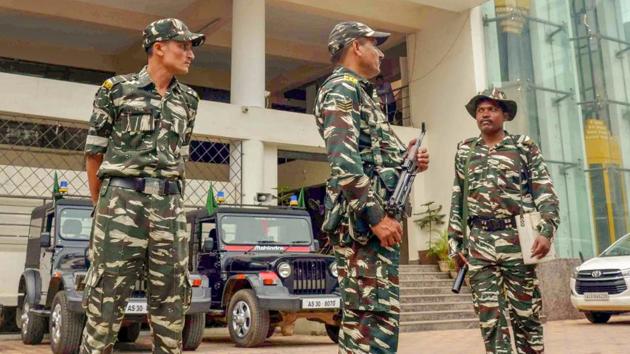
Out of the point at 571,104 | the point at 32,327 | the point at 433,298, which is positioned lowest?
the point at 32,327

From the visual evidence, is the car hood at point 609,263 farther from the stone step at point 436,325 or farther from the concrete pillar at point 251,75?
the concrete pillar at point 251,75

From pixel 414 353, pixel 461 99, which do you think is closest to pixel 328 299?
pixel 414 353

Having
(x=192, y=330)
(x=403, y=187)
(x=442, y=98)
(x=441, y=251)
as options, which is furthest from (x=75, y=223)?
(x=442, y=98)

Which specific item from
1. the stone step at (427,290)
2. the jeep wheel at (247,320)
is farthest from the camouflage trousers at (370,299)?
the stone step at (427,290)

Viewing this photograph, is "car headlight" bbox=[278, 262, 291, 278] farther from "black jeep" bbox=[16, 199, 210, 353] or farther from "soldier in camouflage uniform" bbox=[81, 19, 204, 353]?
"soldier in camouflage uniform" bbox=[81, 19, 204, 353]

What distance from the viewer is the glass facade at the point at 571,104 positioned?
519 inches

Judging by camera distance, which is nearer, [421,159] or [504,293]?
[421,159]

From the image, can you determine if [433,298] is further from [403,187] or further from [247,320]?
[403,187]

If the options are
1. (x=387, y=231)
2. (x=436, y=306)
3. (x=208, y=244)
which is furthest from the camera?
(x=436, y=306)

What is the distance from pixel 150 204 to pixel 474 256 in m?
2.02

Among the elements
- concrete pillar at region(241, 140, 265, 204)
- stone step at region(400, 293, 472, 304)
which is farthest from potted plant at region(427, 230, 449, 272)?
concrete pillar at region(241, 140, 265, 204)

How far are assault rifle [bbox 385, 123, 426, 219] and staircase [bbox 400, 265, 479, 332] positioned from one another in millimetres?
7094

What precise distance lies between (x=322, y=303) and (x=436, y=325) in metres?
3.46

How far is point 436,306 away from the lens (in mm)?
10969
